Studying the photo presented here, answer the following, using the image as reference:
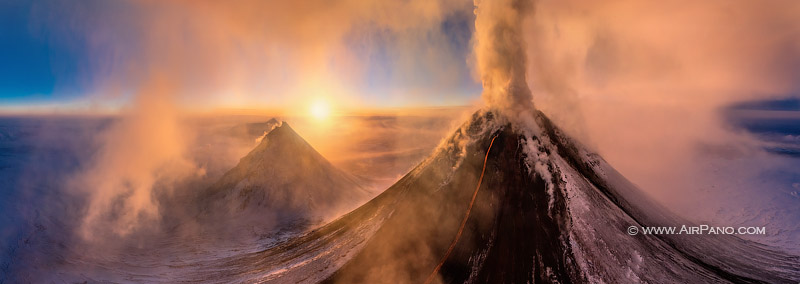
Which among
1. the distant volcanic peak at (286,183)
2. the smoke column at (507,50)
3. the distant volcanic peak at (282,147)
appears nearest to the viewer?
the smoke column at (507,50)

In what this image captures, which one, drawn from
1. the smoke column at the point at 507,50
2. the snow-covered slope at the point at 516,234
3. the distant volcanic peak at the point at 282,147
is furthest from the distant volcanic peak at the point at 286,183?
the smoke column at the point at 507,50

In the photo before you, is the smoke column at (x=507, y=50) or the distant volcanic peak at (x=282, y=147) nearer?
the smoke column at (x=507, y=50)

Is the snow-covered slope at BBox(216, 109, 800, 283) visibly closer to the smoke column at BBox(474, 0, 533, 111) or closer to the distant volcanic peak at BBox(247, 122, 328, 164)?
the smoke column at BBox(474, 0, 533, 111)

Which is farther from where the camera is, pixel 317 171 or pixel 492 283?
pixel 317 171

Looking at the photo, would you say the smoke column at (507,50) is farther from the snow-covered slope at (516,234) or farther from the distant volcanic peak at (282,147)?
the distant volcanic peak at (282,147)

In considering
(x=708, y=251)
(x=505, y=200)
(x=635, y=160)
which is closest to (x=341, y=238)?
(x=505, y=200)

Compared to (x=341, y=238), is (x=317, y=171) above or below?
above

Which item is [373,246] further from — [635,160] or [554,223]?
[635,160]

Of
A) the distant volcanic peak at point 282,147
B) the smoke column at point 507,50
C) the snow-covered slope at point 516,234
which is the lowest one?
the snow-covered slope at point 516,234
